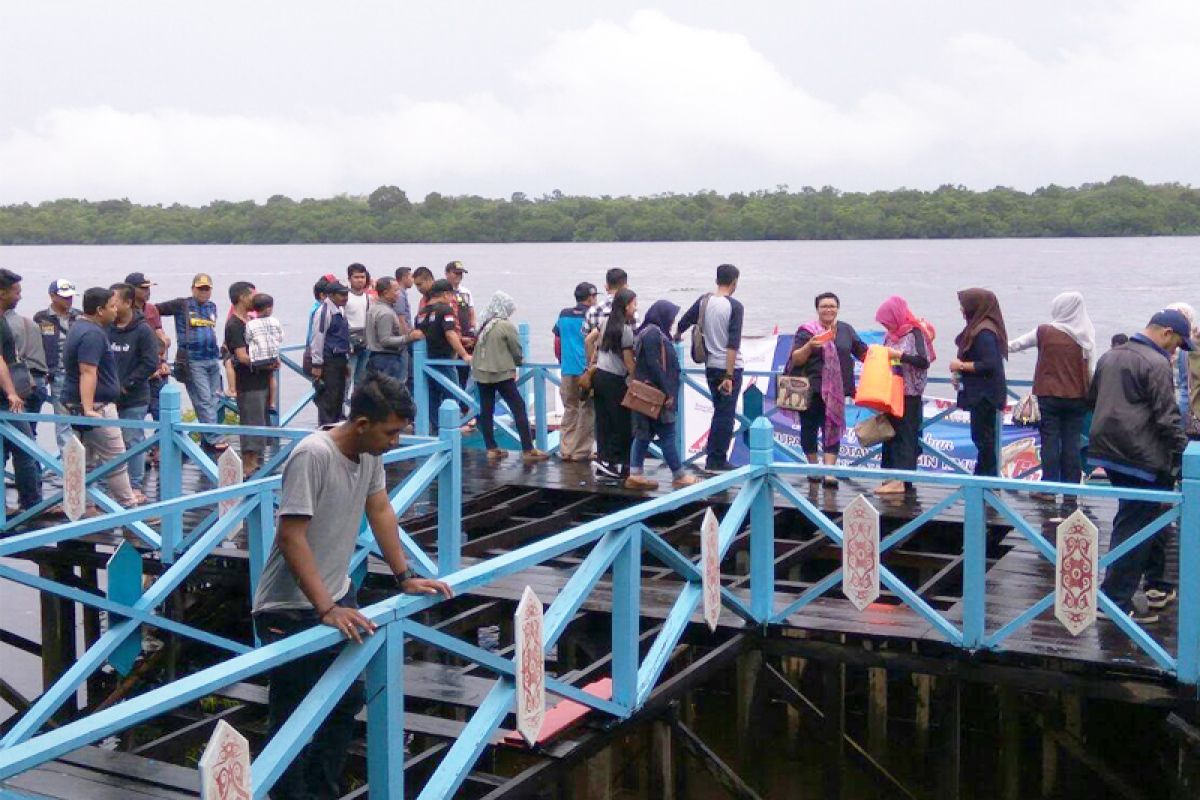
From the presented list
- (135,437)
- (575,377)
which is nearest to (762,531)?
(575,377)

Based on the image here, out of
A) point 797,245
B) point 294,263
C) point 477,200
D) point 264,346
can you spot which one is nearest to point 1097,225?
point 477,200

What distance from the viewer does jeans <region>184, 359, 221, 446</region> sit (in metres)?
12.4

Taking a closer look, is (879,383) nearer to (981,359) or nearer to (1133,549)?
(981,359)

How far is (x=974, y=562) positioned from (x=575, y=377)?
513 centimetres

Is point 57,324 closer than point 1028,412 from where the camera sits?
No

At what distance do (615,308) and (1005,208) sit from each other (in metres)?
62.7

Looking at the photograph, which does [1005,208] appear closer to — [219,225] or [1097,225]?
[1097,225]

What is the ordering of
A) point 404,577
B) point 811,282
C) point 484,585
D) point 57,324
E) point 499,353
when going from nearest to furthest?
point 404,577 < point 484,585 < point 499,353 < point 57,324 < point 811,282

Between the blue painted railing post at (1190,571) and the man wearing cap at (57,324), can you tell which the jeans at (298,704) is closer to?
the blue painted railing post at (1190,571)

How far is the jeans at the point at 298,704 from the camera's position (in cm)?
478

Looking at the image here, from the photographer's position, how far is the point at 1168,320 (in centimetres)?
740

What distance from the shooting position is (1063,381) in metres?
9.27

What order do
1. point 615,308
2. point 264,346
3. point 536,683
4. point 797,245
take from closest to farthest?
1. point 536,683
2. point 615,308
3. point 264,346
4. point 797,245

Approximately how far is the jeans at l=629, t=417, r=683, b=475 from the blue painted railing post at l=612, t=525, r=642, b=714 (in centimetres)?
409
